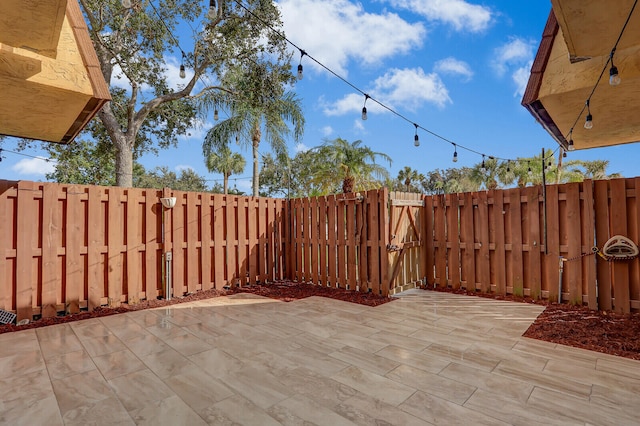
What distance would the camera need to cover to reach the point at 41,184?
4.15 metres

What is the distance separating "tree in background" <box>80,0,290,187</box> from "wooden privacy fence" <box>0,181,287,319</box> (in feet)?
13.1

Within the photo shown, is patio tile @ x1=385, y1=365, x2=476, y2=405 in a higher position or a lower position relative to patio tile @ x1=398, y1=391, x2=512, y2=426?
lower

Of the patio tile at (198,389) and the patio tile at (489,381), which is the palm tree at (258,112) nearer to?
the patio tile at (198,389)

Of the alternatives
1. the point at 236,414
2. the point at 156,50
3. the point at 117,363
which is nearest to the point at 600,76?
the point at 236,414

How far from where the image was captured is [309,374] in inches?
96.4

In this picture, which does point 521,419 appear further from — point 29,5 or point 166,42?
point 166,42

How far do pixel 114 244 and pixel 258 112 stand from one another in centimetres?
732

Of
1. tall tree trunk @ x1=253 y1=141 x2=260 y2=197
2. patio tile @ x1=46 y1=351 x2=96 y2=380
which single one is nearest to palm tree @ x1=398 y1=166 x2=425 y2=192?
tall tree trunk @ x1=253 y1=141 x2=260 y2=197

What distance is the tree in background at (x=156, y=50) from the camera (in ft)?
25.9

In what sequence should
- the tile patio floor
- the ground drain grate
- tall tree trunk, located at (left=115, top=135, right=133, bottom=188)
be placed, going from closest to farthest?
the tile patio floor → the ground drain grate → tall tree trunk, located at (left=115, top=135, right=133, bottom=188)

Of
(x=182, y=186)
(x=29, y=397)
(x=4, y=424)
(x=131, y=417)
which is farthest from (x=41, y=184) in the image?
(x=182, y=186)

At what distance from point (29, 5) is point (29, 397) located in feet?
9.10

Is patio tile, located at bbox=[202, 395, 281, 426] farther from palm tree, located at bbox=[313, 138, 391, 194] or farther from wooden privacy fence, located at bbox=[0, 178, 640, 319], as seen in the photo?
palm tree, located at bbox=[313, 138, 391, 194]

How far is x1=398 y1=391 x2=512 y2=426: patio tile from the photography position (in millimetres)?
1821
